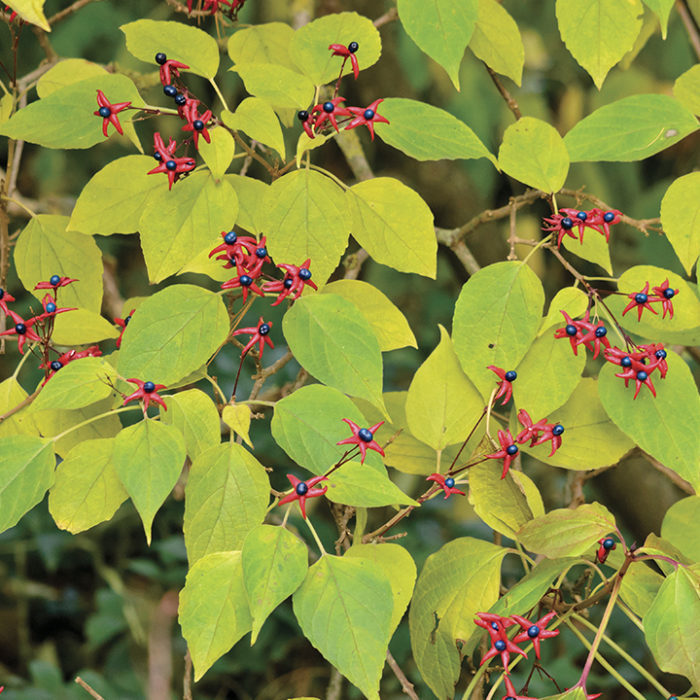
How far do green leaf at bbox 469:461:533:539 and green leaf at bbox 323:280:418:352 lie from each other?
0.10m

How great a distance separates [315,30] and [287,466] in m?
1.28

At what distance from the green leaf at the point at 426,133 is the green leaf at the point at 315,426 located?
161 mm

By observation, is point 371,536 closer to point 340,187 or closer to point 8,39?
point 340,187

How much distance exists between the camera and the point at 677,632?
46 cm

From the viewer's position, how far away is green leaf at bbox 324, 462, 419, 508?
17.4 inches

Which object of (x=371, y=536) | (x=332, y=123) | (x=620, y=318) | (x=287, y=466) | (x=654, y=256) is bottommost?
(x=287, y=466)

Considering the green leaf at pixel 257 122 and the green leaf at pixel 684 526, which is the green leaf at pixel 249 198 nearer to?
the green leaf at pixel 257 122

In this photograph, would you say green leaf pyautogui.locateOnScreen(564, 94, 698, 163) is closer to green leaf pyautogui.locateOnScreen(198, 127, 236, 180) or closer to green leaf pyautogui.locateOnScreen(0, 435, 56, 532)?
green leaf pyautogui.locateOnScreen(198, 127, 236, 180)

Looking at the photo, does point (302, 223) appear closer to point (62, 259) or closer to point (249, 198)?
point (249, 198)

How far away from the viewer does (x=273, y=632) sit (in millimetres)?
1661

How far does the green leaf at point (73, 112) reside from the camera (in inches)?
20.9

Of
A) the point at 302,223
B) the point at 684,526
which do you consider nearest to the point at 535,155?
the point at 302,223

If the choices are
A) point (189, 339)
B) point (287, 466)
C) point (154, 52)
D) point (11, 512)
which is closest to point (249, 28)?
point (154, 52)

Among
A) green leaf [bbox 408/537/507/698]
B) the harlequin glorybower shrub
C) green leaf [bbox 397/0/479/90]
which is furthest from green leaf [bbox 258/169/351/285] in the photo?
green leaf [bbox 408/537/507/698]
